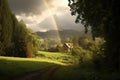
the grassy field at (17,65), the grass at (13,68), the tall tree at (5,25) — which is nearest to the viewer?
the grass at (13,68)

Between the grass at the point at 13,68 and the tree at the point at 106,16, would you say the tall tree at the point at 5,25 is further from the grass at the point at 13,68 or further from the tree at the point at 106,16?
the tree at the point at 106,16

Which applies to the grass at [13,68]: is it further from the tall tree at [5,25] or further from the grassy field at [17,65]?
the tall tree at [5,25]

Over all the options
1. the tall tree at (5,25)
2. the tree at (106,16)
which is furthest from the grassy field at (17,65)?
the tree at (106,16)

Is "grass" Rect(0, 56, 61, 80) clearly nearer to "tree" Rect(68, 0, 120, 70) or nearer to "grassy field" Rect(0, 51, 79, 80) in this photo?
"grassy field" Rect(0, 51, 79, 80)

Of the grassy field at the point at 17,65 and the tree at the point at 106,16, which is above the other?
the tree at the point at 106,16

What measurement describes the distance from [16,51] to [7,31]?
35.1m

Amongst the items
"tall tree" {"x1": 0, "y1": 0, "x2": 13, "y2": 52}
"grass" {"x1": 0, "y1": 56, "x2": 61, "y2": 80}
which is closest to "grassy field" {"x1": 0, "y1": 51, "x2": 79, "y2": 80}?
"grass" {"x1": 0, "y1": 56, "x2": 61, "y2": 80}

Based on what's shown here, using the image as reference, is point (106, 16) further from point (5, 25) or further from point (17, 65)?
point (5, 25)

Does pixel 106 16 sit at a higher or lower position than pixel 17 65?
higher

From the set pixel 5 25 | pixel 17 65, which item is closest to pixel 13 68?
pixel 17 65

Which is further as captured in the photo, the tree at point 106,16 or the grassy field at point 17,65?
the grassy field at point 17,65

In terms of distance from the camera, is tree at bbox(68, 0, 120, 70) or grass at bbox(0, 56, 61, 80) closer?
tree at bbox(68, 0, 120, 70)

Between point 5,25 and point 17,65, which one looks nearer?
point 17,65

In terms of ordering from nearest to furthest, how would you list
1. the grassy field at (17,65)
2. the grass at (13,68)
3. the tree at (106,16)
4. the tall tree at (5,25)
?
the tree at (106,16)
the grass at (13,68)
the grassy field at (17,65)
the tall tree at (5,25)
